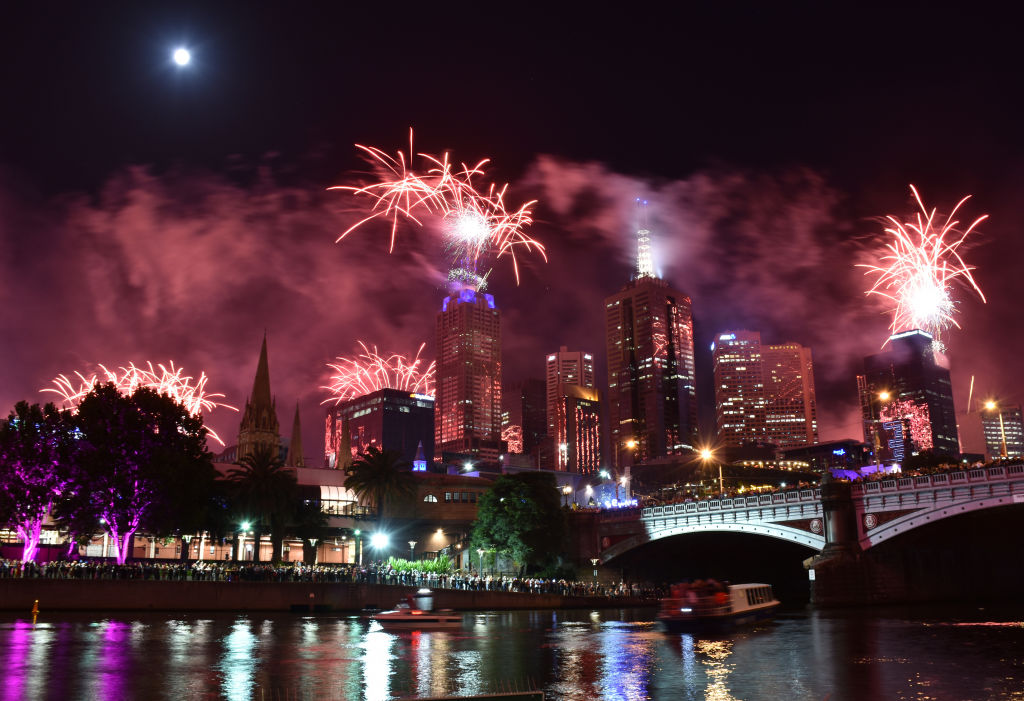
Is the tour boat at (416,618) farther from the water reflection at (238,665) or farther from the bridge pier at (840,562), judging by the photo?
the bridge pier at (840,562)

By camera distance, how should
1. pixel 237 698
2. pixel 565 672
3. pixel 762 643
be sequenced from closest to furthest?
1. pixel 237 698
2. pixel 565 672
3. pixel 762 643

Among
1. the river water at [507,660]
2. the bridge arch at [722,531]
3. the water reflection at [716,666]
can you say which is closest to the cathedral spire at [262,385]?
the bridge arch at [722,531]

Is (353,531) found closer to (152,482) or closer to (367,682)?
(152,482)

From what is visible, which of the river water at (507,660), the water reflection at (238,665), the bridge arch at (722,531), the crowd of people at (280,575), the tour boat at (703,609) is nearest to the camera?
the water reflection at (238,665)

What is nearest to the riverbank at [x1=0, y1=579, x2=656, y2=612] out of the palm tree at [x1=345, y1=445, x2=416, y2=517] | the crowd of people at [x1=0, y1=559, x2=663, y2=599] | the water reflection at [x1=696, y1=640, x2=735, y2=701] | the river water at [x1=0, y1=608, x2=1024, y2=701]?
the crowd of people at [x1=0, y1=559, x2=663, y2=599]

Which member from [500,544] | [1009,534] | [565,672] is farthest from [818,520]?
[565,672]

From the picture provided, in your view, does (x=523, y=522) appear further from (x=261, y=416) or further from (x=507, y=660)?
(x=261, y=416)
